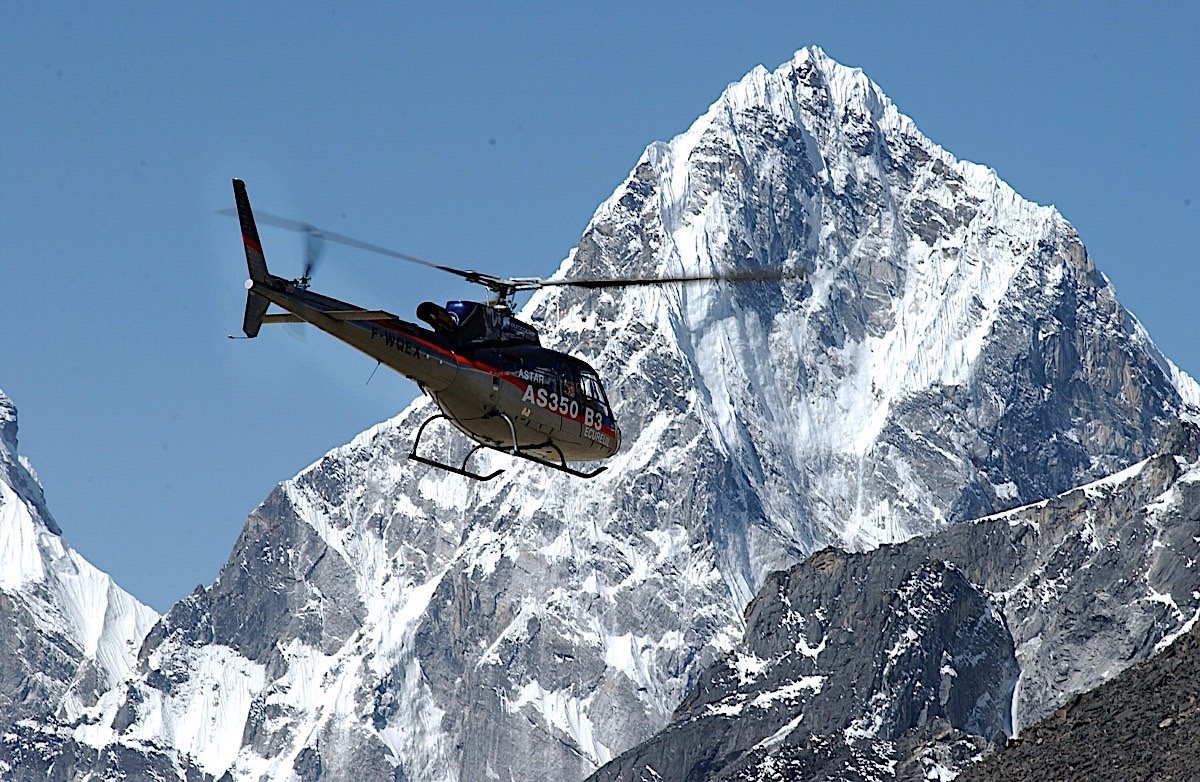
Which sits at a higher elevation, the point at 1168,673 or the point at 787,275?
the point at 1168,673

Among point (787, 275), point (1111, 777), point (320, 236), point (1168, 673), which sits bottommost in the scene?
point (320, 236)

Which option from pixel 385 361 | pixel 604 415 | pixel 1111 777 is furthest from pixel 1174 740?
pixel 385 361

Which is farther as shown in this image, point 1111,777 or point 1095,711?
point 1095,711

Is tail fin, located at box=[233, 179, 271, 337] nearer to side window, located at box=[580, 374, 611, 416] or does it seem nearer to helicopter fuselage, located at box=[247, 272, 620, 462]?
helicopter fuselage, located at box=[247, 272, 620, 462]

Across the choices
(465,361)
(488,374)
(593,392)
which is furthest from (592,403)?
(465,361)

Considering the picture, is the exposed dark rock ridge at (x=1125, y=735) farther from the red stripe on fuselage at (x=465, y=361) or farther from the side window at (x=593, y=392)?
the red stripe on fuselage at (x=465, y=361)

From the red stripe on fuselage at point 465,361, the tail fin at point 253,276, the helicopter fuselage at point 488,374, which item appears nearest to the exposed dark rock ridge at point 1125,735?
the helicopter fuselage at point 488,374

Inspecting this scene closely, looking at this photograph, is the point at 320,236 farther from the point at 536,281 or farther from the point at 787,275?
the point at 787,275

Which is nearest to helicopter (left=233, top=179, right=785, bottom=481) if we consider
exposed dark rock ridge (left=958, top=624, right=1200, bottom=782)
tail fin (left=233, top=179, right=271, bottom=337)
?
tail fin (left=233, top=179, right=271, bottom=337)
